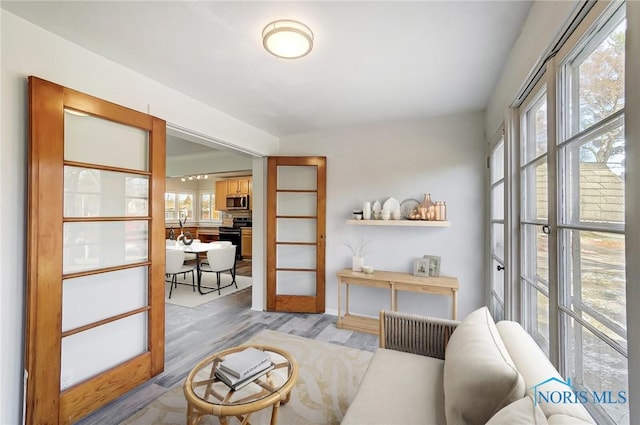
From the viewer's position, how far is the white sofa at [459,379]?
848 mm

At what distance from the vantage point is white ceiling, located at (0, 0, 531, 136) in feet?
4.70

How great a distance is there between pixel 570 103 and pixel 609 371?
1.07 metres

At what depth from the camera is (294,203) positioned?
377 cm

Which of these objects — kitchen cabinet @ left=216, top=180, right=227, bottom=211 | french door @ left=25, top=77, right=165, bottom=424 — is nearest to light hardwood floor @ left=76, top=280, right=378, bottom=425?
french door @ left=25, top=77, right=165, bottom=424

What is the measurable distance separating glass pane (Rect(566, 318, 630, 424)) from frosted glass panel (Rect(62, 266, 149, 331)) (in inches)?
107

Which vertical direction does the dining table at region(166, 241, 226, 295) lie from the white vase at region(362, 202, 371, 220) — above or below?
below

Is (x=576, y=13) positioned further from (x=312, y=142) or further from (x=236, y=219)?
(x=236, y=219)

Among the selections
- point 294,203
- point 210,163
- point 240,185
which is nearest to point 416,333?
point 294,203

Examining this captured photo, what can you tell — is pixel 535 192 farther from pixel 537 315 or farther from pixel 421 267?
pixel 421 267

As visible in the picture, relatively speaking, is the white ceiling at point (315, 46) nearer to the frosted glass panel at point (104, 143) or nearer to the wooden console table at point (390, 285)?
the frosted glass panel at point (104, 143)

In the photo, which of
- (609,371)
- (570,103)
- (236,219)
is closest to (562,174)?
(570,103)

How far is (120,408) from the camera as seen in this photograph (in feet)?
6.08

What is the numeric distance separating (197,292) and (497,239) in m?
4.48

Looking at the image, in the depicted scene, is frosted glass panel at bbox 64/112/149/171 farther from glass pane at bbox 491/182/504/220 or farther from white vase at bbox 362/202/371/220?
glass pane at bbox 491/182/504/220
